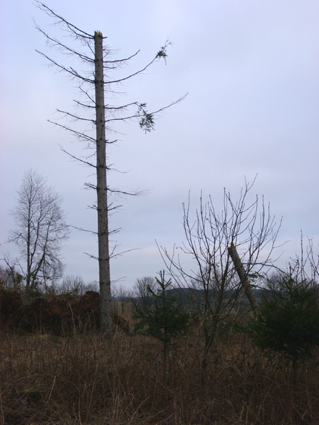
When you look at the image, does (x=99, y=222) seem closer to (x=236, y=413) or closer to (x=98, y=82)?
(x=98, y=82)

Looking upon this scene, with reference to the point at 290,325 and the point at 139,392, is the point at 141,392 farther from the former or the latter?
the point at 290,325

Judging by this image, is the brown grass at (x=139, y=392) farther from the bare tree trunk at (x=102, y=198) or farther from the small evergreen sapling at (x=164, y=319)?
the bare tree trunk at (x=102, y=198)

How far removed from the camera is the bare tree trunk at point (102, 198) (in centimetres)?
878

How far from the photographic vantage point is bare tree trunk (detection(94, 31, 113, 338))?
8.78m

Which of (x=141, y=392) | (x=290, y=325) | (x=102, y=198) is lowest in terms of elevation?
(x=141, y=392)

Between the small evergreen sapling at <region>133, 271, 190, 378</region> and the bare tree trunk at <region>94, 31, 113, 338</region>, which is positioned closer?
the small evergreen sapling at <region>133, 271, 190, 378</region>

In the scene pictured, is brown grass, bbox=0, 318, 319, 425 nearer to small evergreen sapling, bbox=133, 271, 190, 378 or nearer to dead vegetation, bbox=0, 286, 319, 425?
dead vegetation, bbox=0, 286, 319, 425

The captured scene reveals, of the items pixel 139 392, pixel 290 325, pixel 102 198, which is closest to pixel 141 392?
pixel 139 392

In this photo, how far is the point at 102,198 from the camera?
9.09 metres

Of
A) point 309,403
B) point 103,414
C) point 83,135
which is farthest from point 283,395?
point 83,135

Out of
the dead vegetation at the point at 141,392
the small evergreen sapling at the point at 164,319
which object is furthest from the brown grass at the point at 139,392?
the small evergreen sapling at the point at 164,319

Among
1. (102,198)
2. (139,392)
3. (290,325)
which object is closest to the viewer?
(139,392)

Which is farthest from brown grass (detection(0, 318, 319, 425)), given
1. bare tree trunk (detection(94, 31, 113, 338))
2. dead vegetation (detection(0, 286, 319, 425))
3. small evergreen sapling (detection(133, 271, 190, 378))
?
bare tree trunk (detection(94, 31, 113, 338))

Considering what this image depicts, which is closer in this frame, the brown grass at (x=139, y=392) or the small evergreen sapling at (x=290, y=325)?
the brown grass at (x=139, y=392)
